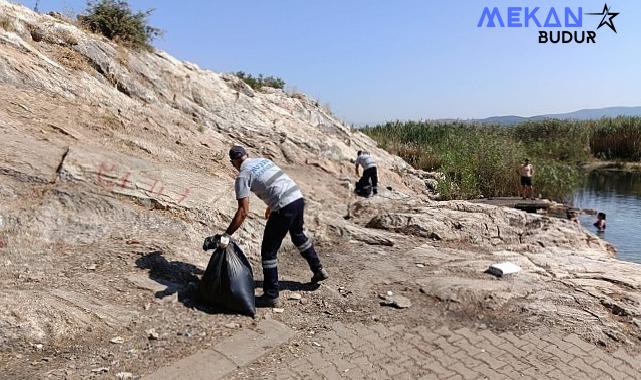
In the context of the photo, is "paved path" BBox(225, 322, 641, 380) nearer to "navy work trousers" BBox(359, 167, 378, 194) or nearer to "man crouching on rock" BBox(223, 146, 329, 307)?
"man crouching on rock" BBox(223, 146, 329, 307)

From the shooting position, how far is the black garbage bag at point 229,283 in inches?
166

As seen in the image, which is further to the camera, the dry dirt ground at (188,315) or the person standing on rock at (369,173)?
the person standing on rock at (369,173)

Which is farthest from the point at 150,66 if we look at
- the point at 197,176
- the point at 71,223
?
the point at 71,223

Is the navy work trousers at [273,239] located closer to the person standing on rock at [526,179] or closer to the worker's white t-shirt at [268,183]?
the worker's white t-shirt at [268,183]

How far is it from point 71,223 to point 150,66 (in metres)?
5.78

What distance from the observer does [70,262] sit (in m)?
4.57

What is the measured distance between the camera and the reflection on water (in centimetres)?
1387

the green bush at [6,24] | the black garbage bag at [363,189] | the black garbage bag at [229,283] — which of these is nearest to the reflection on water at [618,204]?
the black garbage bag at [363,189]

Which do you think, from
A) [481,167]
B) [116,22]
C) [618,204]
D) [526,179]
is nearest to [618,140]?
[618,204]

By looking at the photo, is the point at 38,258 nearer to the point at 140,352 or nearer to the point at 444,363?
the point at 140,352

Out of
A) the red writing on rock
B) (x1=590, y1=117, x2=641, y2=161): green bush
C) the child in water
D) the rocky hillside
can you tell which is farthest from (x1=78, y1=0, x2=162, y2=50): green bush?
(x1=590, y1=117, x2=641, y2=161): green bush

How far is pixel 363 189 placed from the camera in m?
10.8

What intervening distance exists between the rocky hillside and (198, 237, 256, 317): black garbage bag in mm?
598

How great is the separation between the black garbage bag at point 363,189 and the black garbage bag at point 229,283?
21.0 ft
